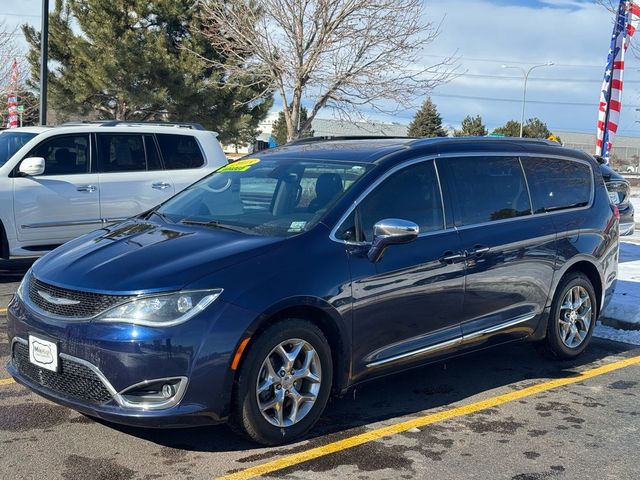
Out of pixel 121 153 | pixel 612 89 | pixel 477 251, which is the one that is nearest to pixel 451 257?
pixel 477 251

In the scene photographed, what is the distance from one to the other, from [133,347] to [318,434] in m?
1.32

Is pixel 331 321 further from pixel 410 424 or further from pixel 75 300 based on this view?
pixel 75 300

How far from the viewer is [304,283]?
13.6 feet

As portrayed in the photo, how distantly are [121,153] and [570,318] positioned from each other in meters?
5.88

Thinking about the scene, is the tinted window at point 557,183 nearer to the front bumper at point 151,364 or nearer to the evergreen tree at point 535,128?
the front bumper at point 151,364

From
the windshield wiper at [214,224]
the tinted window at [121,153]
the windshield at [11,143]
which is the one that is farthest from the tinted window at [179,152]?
the windshield wiper at [214,224]

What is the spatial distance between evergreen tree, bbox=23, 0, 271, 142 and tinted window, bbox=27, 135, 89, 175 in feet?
48.9

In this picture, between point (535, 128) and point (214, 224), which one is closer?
point (214, 224)

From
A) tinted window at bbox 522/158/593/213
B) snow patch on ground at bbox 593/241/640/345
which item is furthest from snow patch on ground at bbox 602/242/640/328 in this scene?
tinted window at bbox 522/158/593/213

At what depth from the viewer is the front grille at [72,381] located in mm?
3838

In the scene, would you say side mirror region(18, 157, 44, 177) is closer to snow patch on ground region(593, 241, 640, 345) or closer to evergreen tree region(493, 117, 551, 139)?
snow patch on ground region(593, 241, 640, 345)

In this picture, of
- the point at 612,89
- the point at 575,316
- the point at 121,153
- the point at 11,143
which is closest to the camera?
the point at 575,316

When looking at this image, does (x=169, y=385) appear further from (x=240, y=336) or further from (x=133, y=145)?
(x=133, y=145)

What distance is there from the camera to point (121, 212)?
933 cm
